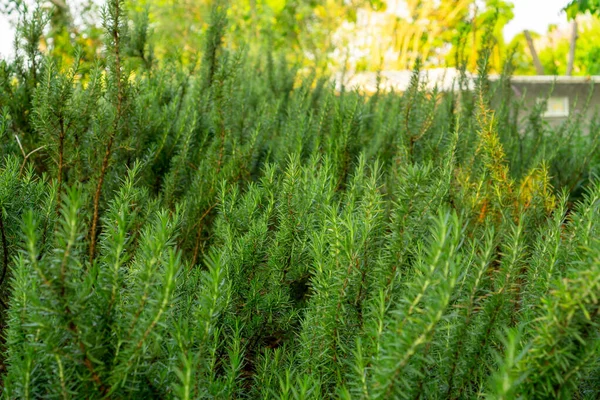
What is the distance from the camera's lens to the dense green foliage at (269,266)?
785 millimetres

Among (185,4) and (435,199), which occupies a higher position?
(185,4)

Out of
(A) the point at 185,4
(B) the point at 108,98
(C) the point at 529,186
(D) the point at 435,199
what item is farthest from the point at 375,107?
(A) the point at 185,4

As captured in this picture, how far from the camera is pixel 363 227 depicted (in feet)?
3.61

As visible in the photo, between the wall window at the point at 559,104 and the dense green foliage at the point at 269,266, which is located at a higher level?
the wall window at the point at 559,104

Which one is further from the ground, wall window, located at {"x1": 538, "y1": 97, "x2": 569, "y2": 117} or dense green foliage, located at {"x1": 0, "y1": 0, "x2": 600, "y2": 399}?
wall window, located at {"x1": 538, "y1": 97, "x2": 569, "y2": 117}

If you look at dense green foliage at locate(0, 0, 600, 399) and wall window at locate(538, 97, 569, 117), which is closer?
dense green foliage at locate(0, 0, 600, 399)

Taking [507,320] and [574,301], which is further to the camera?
[507,320]

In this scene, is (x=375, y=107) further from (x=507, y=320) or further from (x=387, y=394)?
(x=387, y=394)

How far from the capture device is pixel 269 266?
1.38 metres

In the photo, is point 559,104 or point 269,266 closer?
point 269,266

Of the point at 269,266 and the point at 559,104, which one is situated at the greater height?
the point at 559,104

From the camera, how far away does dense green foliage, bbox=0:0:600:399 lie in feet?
2.58

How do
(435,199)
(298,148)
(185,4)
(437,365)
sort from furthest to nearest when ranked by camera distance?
(185,4) → (298,148) → (435,199) → (437,365)

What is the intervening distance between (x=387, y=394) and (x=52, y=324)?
50cm
